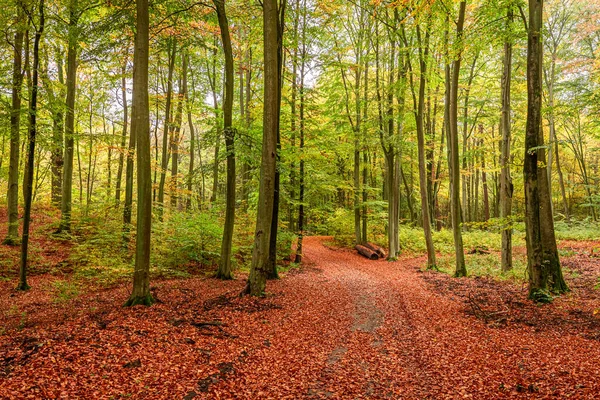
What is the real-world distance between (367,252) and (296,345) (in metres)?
13.5

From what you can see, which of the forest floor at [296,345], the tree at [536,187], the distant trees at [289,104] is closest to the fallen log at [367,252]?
the distant trees at [289,104]

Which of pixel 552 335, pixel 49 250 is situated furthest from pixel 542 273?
pixel 49 250

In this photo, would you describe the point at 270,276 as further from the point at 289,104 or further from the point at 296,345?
the point at 289,104

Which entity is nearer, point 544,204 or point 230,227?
point 544,204

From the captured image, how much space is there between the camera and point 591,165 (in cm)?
3372

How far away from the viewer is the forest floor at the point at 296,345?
3.71m

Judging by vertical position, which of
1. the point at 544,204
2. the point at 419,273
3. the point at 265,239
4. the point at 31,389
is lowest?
the point at 419,273

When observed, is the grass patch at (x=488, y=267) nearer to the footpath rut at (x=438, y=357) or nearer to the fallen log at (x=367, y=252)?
the fallen log at (x=367, y=252)

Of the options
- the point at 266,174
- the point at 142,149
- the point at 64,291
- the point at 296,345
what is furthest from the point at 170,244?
the point at 296,345

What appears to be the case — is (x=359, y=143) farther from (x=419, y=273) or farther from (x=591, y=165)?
(x=591, y=165)

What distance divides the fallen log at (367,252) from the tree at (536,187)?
→ 34.0ft

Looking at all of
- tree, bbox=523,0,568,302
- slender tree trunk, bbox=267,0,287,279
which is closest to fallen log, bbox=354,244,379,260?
slender tree trunk, bbox=267,0,287,279

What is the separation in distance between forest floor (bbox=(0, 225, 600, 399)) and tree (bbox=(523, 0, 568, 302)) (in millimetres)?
738

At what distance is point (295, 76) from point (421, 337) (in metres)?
12.5
